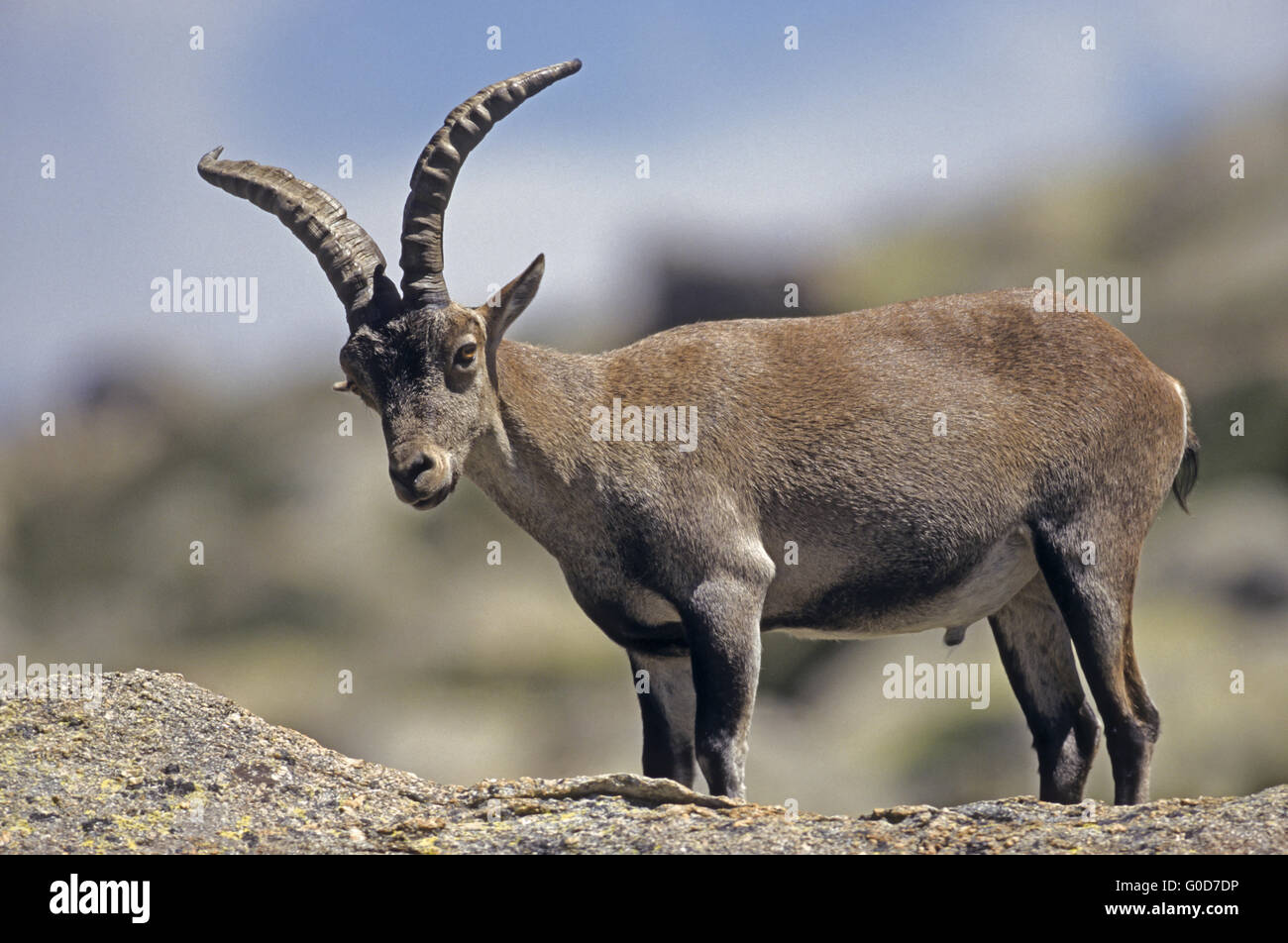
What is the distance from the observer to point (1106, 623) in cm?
1341

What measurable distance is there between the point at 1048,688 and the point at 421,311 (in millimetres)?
6905

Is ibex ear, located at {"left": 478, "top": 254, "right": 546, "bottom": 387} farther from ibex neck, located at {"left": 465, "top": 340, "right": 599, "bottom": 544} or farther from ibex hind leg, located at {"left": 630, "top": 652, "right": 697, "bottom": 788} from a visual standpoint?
ibex hind leg, located at {"left": 630, "top": 652, "right": 697, "bottom": 788}

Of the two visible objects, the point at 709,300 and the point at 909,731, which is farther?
the point at 709,300

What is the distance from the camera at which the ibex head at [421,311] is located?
1215 centimetres

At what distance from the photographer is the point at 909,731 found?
142 feet

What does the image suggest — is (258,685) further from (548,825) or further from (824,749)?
(548,825)

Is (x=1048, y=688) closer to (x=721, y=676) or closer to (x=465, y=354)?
(x=721, y=676)

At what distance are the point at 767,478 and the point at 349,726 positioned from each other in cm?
3993

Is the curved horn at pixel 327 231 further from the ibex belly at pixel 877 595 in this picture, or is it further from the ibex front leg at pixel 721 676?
the ibex belly at pixel 877 595

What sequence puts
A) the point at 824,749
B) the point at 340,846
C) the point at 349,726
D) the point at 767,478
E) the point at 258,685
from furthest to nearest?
the point at 258,685 → the point at 349,726 → the point at 824,749 → the point at 767,478 → the point at 340,846

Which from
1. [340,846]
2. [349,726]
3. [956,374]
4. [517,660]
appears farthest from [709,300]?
[340,846]

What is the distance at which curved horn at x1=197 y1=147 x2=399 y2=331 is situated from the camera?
1274 centimetres

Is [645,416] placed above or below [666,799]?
above
